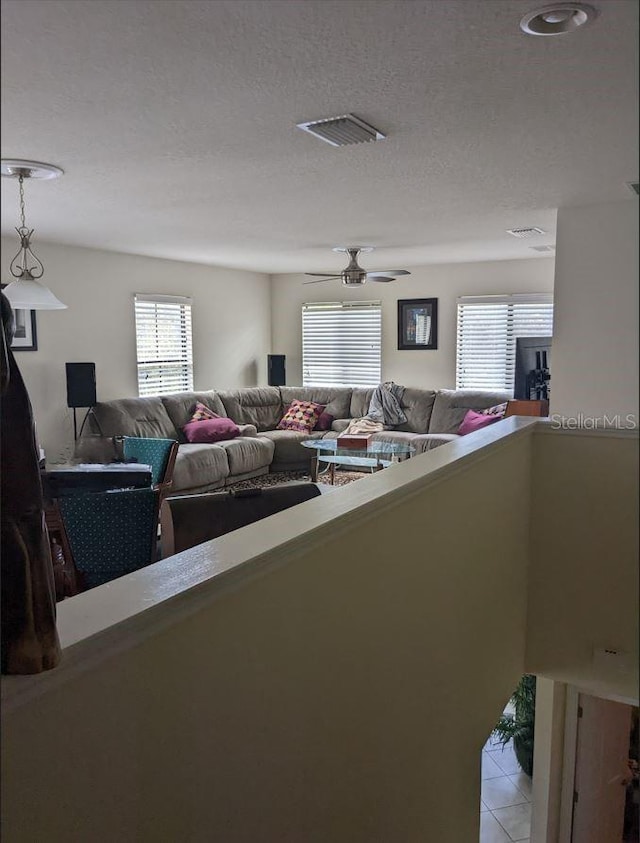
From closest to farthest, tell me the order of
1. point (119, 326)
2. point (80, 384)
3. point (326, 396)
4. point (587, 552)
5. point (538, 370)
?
1. point (587, 552)
2. point (538, 370)
3. point (80, 384)
4. point (119, 326)
5. point (326, 396)

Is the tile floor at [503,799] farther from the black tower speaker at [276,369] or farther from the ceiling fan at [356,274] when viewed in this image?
the black tower speaker at [276,369]

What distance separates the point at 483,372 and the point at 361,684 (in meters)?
5.35

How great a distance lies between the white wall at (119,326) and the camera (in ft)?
13.9

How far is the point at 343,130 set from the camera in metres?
2.38

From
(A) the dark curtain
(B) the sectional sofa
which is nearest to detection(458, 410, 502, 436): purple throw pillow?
(B) the sectional sofa

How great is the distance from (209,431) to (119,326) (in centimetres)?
122

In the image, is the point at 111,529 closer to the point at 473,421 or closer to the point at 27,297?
the point at 27,297

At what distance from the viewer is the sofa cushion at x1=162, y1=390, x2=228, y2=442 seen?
5820 mm

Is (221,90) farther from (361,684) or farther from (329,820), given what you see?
(329,820)

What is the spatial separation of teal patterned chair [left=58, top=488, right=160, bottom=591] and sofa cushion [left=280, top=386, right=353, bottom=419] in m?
4.27

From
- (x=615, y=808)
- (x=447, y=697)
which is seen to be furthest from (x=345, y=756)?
(x=615, y=808)

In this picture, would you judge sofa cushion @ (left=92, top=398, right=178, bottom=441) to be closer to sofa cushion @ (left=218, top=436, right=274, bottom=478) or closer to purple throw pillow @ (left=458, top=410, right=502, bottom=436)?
sofa cushion @ (left=218, top=436, right=274, bottom=478)

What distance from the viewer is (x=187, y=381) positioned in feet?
21.4

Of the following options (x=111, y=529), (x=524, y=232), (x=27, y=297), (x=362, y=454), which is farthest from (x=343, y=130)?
(x=362, y=454)
